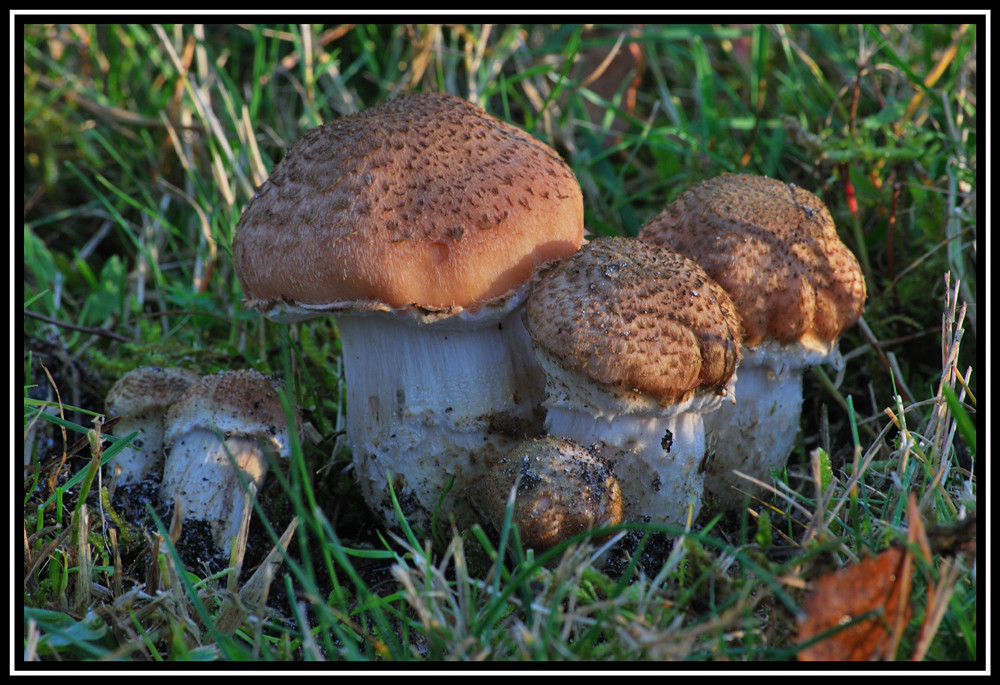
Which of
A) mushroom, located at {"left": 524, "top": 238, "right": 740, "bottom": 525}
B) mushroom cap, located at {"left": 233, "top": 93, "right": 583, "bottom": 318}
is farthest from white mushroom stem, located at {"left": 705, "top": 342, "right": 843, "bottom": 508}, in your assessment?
mushroom cap, located at {"left": 233, "top": 93, "right": 583, "bottom": 318}

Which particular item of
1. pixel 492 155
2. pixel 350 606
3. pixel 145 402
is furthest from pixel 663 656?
pixel 145 402

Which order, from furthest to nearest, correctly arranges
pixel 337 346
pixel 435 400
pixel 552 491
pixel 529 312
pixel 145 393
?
pixel 337 346 < pixel 145 393 < pixel 435 400 < pixel 529 312 < pixel 552 491

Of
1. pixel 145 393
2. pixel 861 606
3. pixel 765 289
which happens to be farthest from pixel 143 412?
pixel 861 606

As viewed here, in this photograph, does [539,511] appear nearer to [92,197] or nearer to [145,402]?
[145,402]

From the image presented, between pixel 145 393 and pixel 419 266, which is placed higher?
pixel 419 266

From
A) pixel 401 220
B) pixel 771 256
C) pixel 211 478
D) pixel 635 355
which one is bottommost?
pixel 211 478

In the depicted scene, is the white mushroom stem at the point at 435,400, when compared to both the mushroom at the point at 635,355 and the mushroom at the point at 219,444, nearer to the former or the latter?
the mushroom at the point at 635,355

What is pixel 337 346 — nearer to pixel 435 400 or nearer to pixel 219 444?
pixel 219 444
